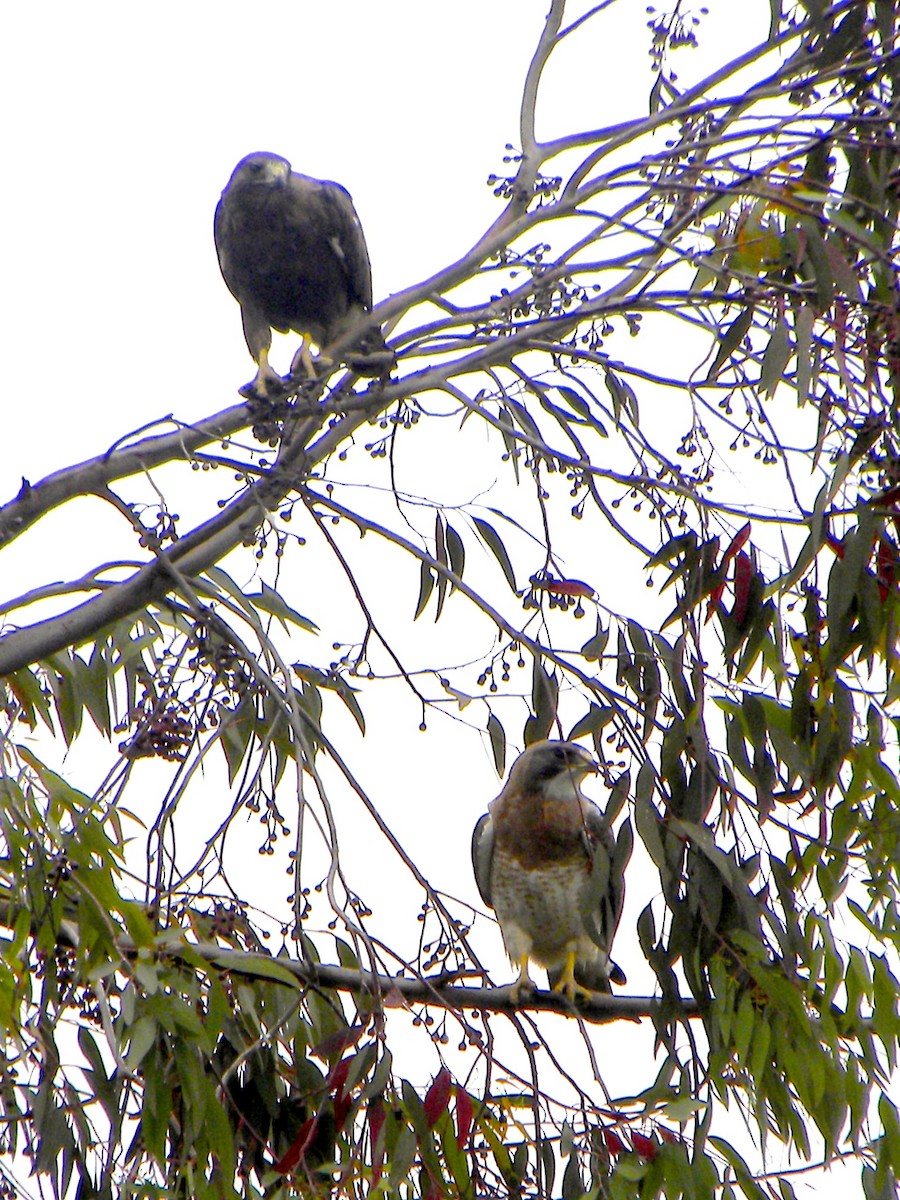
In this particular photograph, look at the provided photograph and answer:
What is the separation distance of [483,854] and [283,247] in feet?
5.58

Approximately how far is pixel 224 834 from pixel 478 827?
1.84 m

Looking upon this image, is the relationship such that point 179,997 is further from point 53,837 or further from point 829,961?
point 829,961

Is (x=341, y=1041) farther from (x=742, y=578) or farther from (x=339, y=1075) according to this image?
(x=742, y=578)

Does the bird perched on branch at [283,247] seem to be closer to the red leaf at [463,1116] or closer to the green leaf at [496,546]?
the green leaf at [496,546]

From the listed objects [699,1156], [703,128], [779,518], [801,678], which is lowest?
[699,1156]

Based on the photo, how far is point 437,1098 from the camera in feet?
6.41

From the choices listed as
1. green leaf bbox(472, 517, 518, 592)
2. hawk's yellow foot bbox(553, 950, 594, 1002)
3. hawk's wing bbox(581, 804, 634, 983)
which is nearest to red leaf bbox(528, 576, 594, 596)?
green leaf bbox(472, 517, 518, 592)

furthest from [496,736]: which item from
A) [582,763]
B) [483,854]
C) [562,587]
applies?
[483,854]

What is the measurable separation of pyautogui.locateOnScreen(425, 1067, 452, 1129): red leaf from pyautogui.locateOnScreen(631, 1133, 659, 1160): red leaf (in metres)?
0.26

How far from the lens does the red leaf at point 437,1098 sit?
A: 6.39 feet

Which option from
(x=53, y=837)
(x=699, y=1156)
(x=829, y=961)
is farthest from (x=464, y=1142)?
(x=53, y=837)

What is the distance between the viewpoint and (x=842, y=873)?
6.82ft

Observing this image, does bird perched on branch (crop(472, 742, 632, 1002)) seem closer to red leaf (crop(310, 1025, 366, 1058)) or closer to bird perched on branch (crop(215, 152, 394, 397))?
bird perched on branch (crop(215, 152, 394, 397))

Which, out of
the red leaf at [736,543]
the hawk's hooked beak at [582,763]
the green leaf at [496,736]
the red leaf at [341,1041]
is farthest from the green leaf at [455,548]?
the hawk's hooked beak at [582,763]
